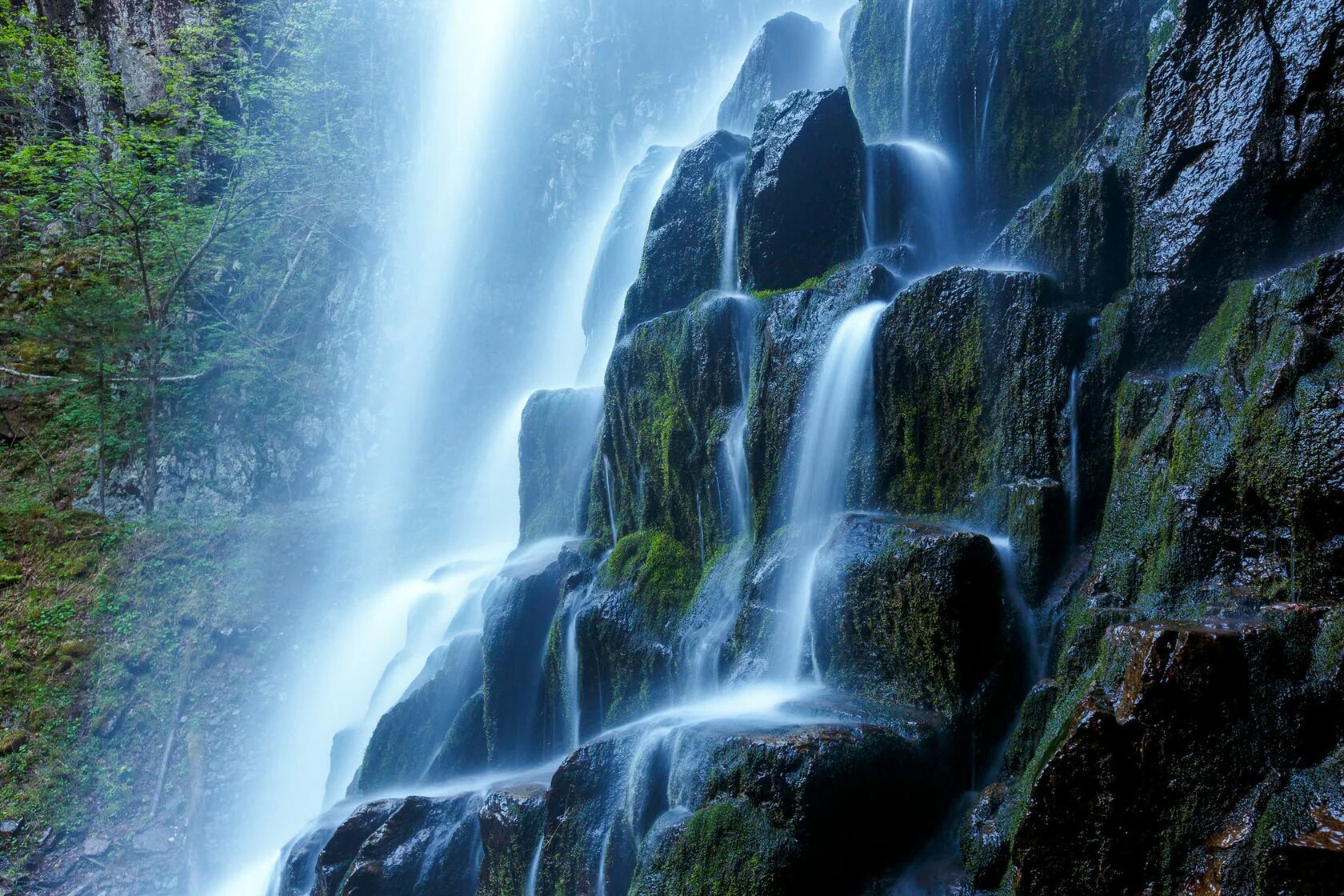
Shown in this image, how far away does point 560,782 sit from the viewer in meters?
6.47

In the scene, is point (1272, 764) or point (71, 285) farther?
point (71, 285)

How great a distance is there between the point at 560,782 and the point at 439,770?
3996 millimetres

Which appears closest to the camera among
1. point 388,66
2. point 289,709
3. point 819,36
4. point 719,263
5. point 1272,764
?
point 1272,764

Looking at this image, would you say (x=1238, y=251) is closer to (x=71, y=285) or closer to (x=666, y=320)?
(x=666, y=320)

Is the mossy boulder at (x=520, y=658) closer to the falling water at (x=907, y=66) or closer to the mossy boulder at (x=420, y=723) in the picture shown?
the mossy boulder at (x=420, y=723)

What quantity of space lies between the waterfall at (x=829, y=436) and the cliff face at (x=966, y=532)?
0.13 ft

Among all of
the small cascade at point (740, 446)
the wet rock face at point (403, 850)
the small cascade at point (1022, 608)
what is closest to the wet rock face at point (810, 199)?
the small cascade at point (740, 446)

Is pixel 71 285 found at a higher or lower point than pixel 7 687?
higher

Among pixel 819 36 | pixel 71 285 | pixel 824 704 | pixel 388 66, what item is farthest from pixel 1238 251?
pixel 388 66

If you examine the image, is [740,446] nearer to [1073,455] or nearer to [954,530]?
[954,530]

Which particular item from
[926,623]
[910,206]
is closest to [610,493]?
[910,206]

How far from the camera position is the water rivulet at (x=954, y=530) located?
397 centimetres

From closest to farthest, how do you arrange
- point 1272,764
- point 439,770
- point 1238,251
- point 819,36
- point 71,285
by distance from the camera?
point 1272,764, point 1238,251, point 439,770, point 819,36, point 71,285

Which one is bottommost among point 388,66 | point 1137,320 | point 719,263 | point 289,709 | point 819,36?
point 289,709
